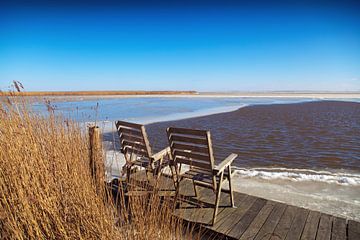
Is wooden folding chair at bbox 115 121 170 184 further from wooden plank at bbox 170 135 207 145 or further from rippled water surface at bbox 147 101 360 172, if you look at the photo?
rippled water surface at bbox 147 101 360 172

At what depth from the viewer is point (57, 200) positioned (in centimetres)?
202

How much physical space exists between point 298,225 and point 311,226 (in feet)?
0.51

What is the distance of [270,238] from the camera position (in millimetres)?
2670

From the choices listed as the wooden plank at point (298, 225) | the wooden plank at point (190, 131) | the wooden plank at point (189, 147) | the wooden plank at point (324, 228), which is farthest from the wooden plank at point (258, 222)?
the wooden plank at point (190, 131)

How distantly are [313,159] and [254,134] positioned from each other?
3.25 metres

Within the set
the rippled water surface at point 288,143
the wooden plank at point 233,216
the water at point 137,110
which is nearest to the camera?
the wooden plank at point 233,216

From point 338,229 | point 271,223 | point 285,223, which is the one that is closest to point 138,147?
point 271,223

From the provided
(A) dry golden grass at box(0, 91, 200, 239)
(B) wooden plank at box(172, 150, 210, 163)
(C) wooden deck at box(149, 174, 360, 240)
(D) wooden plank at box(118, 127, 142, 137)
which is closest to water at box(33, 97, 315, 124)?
(D) wooden plank at box(118, 127, 142, 137)

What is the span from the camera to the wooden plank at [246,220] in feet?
9.20

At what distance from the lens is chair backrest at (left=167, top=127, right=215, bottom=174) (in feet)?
9.83

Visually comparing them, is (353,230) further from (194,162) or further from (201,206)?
(194,162)

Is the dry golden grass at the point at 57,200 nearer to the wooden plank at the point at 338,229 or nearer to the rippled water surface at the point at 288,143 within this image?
the wooden plank at the point at 338,229

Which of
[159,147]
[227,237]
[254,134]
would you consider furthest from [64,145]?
[254,134]

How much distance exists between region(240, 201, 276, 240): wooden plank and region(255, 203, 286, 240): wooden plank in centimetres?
4
